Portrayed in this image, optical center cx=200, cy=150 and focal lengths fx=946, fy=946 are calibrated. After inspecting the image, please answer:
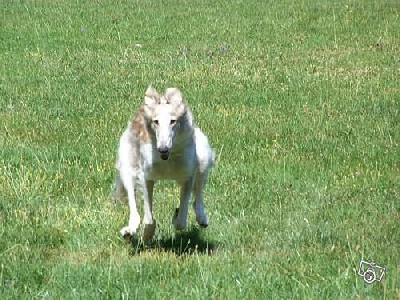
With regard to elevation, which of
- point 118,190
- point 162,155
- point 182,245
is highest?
point 162,155

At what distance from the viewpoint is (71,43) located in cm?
1795

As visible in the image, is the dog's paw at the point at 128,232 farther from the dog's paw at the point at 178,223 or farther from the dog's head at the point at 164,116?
the dog's head at the point at 164,116

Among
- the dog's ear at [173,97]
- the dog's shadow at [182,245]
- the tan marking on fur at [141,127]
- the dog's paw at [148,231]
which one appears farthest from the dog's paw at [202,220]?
the dog's ear at [173,97]

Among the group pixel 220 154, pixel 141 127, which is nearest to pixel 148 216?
pixel 141 127

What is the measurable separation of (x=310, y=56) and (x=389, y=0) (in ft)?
23.8

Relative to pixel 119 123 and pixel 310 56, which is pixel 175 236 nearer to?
pixel 119 123

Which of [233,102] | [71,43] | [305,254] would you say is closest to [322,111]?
[233,102]

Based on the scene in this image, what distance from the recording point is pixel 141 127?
6.99 m

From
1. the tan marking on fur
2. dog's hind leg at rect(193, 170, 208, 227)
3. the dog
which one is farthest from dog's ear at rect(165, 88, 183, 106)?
dog's hind leg at rect(193, 170, 208, 227)

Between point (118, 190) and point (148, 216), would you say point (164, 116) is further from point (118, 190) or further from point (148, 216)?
point (118, 190)

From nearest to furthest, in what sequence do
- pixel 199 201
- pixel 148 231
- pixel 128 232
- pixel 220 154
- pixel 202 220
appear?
pixel 128 232 < pixel 148 231 < pixel 202 220 < pixel 199 201 < pixel 220 154

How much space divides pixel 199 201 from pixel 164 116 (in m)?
1.05

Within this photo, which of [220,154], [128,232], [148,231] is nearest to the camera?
[128,232]

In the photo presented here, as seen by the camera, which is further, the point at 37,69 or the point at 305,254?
the point at 37,69
